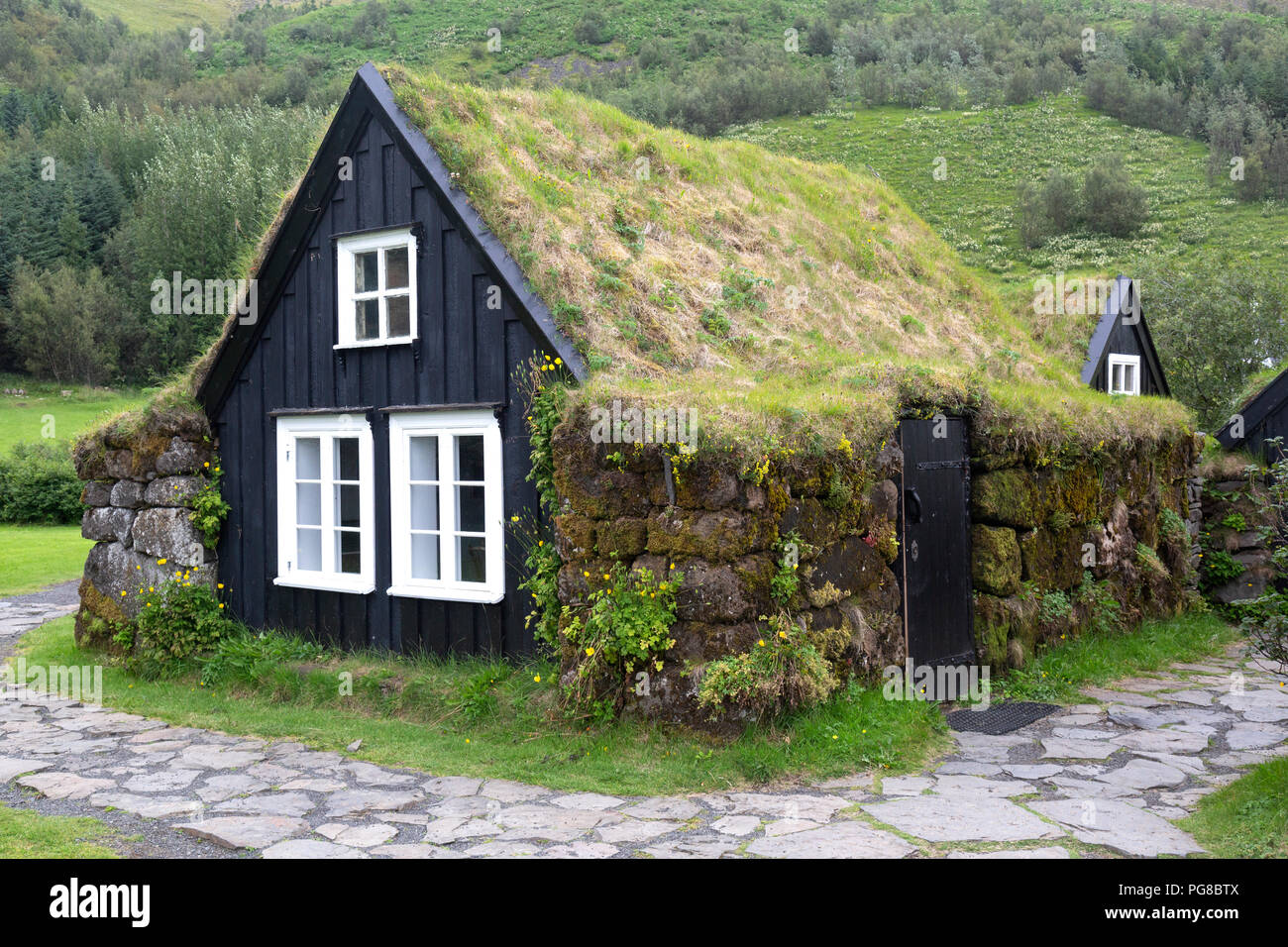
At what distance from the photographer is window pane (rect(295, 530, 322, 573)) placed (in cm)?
1123

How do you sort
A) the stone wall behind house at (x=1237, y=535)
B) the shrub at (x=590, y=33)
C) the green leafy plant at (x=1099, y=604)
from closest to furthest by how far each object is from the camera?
the green leafy plant at (x=1099, y=604) < the stone wall behind house at (x=1237, y=535) < the shrub at (x=590, y=33)

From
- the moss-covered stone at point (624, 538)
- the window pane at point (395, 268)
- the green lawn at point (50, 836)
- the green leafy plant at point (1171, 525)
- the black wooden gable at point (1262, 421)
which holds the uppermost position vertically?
the window pane at point (395, 268)

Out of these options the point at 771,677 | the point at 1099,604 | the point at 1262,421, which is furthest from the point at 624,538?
the point at 1262,421

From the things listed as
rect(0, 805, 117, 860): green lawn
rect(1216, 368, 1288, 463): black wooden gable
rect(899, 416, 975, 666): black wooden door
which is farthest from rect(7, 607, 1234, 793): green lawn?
rect(1216, 368, 1288, 463): black wooden gable

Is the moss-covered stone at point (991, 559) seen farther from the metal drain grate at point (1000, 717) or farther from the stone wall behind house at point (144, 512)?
the stone wall behind house at point (144, 512)

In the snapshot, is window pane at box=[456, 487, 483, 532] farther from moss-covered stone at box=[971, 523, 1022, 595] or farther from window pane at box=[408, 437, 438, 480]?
moss-covered stone at box=[971, 523, 1022, 595]

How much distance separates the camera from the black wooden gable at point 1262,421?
16.8 meters

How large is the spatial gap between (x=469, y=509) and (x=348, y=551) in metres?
1.96

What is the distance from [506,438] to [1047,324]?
11151mm

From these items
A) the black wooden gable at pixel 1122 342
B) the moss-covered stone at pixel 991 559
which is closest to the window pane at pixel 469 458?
the moss-covered stone at pixel 991 559

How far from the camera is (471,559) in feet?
32.3

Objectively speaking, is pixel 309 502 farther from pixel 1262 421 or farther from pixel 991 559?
pixel 1262 421

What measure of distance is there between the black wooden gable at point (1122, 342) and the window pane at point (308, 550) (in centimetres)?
1132

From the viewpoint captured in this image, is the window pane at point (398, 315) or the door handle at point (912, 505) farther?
the window pane at point (398, 315)
